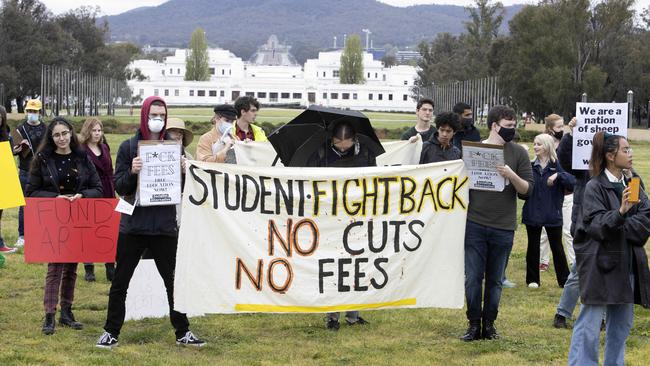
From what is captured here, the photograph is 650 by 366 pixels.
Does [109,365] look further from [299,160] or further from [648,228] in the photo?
[648,228]

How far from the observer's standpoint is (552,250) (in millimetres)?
11305

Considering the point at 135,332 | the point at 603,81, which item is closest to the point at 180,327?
the point at 135,332

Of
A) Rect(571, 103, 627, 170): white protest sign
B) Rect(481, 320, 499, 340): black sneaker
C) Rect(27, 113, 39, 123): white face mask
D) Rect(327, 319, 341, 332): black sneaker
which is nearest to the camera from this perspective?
Rect(481, 320, 499, 340): black sneaker

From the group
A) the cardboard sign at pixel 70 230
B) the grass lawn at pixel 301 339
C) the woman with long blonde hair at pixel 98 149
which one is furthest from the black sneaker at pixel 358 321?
the woman with long blonde hair at pixel 98 149

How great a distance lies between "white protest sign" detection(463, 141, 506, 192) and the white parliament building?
13404 cm

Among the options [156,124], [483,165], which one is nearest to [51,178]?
[156,124]

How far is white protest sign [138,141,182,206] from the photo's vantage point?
777 cm

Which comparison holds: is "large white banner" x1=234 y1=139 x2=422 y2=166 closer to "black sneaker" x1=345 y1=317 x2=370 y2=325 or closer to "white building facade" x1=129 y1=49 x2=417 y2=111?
"black sneaker" x1=345 y1=317 x2=370 y2=325

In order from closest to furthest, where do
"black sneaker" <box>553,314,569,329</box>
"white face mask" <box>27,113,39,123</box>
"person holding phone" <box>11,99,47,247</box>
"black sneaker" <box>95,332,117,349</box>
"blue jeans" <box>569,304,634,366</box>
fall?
"blue jeans" <box>569,304,634,366</box>, "black sneaker" <box>95,332,117,349</box>, "black sneaker" <box>553,314,569,329</box>, "person holding phone" <box>11,99,47,247</box>, "white face mask" <box>27,113,39,123</box>

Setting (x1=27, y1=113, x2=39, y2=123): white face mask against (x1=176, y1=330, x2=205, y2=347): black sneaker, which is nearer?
(x1=176, y1=330, x2=205, y2=347): black sneaker

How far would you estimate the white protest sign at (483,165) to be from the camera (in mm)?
8141

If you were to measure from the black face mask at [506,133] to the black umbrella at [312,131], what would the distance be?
114 cm

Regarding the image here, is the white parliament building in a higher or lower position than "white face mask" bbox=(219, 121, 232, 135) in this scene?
higher

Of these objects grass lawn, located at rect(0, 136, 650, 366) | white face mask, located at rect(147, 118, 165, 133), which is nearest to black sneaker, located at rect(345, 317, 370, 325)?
grass lawn, located at rect(0, 136, 650, 366)
